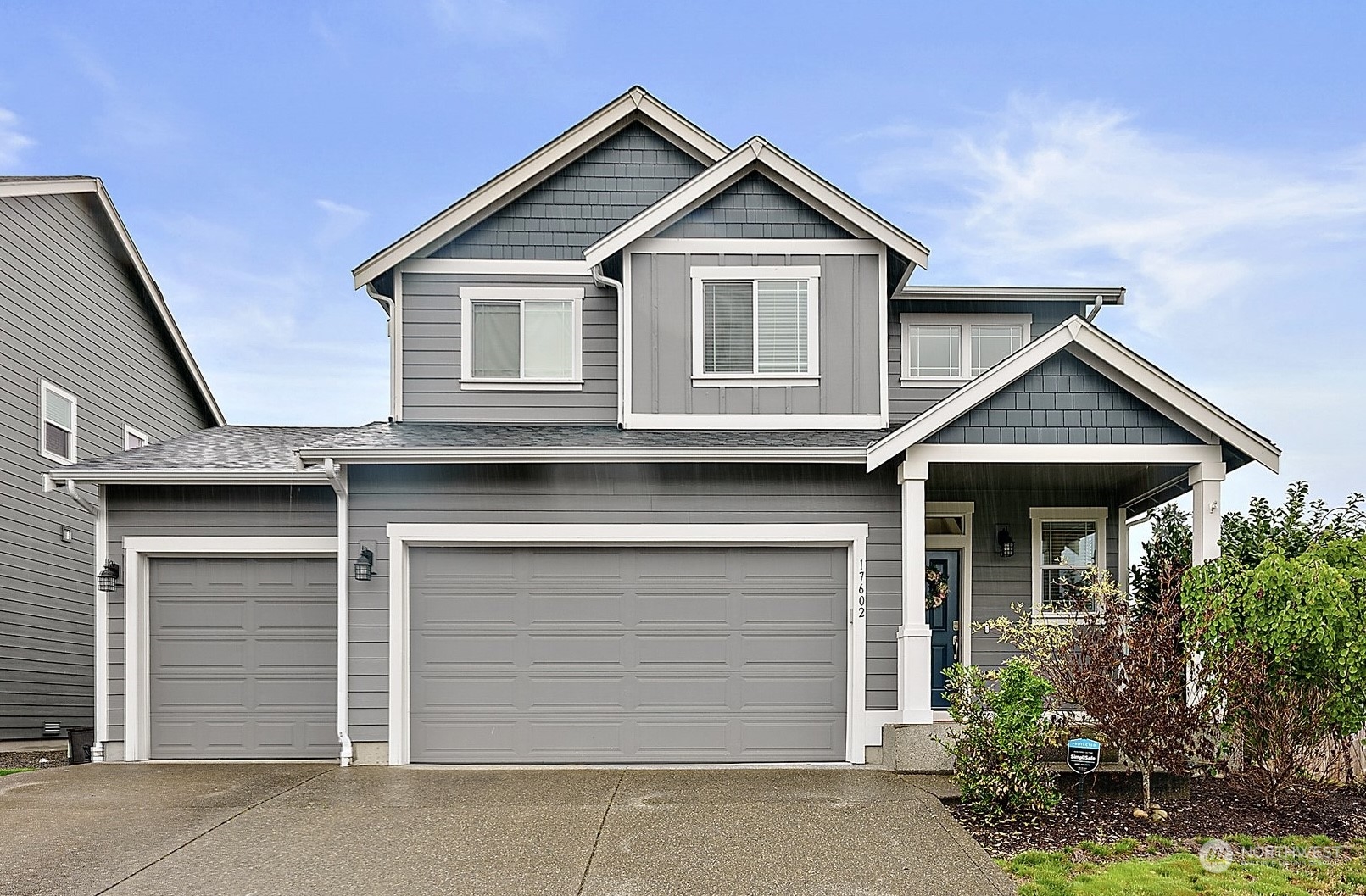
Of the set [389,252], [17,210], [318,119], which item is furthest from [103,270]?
[389,252]

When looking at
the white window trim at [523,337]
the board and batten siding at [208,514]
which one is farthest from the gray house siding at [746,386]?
the board and batten siding at [208,514]

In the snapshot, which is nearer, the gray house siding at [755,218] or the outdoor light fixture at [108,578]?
the outdoor light fixture at [108,578]

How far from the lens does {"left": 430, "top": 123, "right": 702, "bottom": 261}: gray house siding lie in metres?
12.9

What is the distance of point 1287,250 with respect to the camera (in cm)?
1573

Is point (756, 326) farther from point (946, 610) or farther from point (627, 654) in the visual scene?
point (946, 610)

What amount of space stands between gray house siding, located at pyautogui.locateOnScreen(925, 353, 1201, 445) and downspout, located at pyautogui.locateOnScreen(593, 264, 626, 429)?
3.87 m

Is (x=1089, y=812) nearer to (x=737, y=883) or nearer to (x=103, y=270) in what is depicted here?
(x=737, y=883)

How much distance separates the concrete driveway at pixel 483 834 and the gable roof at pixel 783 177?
18.1ft

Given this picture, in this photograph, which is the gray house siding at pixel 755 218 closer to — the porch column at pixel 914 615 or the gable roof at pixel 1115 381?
the gable roof at pixel 1115 381

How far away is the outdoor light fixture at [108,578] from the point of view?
11.2 metres

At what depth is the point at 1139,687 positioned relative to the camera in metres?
8.36

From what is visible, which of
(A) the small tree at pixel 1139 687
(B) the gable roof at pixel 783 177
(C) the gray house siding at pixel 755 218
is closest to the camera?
(A) the small tree at pixel 1139 687

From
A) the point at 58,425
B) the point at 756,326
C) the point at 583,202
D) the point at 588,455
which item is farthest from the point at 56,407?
the point at 756,326

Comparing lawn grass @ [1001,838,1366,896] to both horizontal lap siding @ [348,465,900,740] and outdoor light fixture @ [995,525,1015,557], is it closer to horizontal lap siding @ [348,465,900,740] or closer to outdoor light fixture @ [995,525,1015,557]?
horizontal lap siding @ [348,465,900,740]
